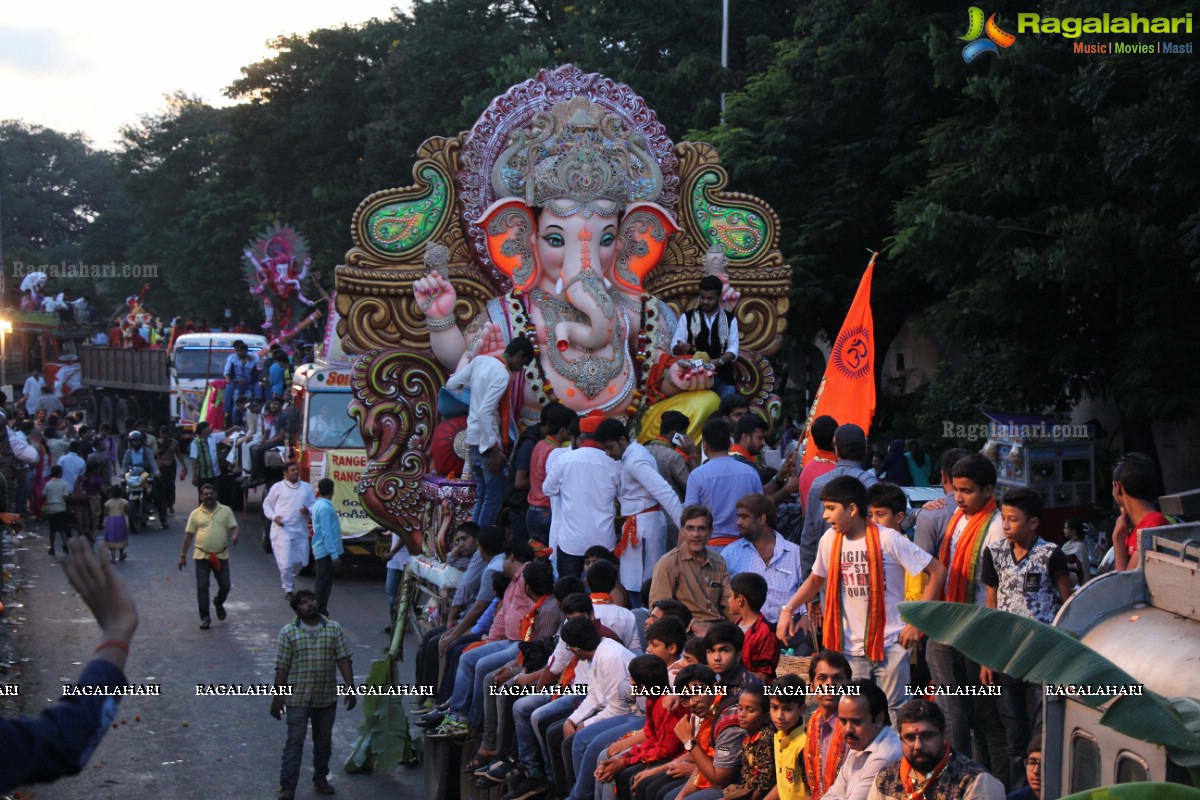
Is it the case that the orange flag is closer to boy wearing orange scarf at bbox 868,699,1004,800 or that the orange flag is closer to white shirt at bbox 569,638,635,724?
white shirt at bbox 569,638,635,724

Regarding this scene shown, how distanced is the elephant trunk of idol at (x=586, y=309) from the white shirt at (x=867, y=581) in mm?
4575

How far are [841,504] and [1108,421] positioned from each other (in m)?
12.4

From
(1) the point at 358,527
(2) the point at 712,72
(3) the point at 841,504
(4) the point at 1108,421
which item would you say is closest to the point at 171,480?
(1) the point at 358,527

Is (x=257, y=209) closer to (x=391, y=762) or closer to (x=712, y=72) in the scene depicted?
(x=712, y=72)

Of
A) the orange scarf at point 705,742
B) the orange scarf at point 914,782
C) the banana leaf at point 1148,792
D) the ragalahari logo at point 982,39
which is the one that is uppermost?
the ragalahari logo at point 982,39

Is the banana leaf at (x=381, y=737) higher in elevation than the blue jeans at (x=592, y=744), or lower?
lower

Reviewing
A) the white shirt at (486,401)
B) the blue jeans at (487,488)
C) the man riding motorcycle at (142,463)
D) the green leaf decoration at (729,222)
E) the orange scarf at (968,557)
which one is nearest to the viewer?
the orange scarf at (968,557)

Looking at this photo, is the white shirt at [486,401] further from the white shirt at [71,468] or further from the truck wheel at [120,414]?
the truck wheel at [120,414]

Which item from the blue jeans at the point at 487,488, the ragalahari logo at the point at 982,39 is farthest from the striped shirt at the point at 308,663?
the ragalahari logo at the point at 982,39

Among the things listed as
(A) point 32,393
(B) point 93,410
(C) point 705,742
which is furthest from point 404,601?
(B) point 93,410

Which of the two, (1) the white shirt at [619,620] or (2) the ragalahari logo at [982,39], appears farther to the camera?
(2) the ragalahari logo at [982,39]

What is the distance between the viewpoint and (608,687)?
789 cm

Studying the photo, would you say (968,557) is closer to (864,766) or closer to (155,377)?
(864,766)

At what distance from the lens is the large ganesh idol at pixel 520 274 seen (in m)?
11.6
